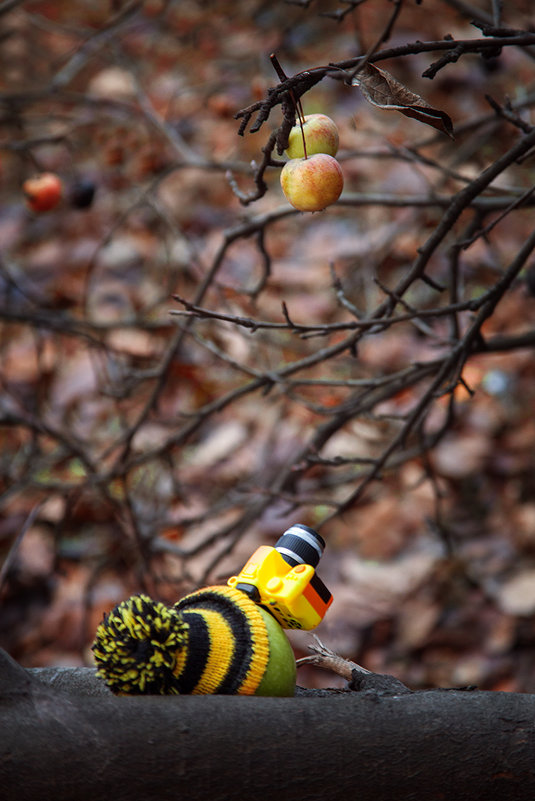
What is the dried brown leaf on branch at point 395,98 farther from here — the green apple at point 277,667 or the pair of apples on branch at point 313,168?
the green apple at point 277,667

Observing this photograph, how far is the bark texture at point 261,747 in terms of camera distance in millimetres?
697

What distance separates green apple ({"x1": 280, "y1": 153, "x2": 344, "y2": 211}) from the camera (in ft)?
2.55

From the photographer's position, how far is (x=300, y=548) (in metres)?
0.90

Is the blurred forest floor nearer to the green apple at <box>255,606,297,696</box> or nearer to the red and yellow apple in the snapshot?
the red and yellow apple

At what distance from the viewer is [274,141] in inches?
30.0

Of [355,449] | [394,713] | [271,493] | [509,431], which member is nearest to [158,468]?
[355,449]

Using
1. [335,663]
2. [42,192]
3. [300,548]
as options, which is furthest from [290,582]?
[42,192]

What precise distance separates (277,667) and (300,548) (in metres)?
0.13

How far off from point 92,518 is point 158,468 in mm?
261

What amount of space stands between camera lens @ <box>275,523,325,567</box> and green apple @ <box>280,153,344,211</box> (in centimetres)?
36

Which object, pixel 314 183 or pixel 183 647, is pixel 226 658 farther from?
pixel 314 183

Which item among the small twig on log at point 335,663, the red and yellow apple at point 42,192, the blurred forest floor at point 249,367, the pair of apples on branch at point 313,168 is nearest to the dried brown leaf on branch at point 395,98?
the pair of apples on branch at point 313,168

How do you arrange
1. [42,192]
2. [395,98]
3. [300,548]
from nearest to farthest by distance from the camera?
[395,98], [300,548], [42,192]

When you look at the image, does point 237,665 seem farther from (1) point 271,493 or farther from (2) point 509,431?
(2) point 509,431
